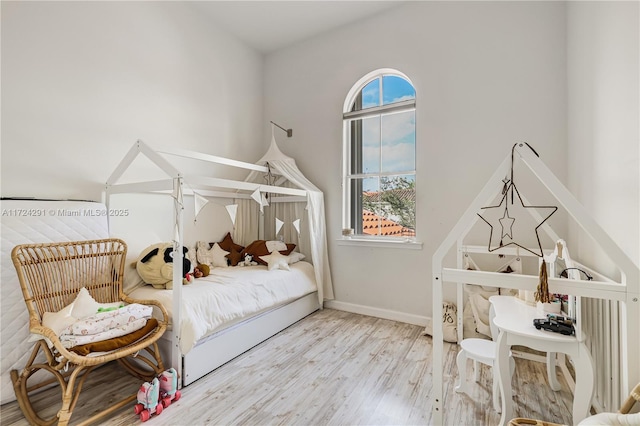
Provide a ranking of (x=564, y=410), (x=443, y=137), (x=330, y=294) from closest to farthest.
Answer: (x=564, y=410) → (x=443, y=137) → (x=330, y=294)

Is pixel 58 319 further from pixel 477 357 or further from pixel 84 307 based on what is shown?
pixel 477 357

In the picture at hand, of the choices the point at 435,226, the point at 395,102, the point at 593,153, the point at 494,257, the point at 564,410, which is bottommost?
the point at 564,410

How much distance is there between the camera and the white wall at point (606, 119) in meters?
1.40

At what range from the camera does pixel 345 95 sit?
3529mm

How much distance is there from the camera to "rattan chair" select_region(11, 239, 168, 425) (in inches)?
61.3

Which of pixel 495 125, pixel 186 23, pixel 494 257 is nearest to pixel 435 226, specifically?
pixel 494 257

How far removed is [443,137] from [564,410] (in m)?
2.29

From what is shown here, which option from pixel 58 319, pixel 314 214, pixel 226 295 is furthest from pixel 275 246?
pixel 58 319

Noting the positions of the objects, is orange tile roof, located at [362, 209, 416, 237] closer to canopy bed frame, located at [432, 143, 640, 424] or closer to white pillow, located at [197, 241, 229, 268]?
white pillow, located at [197, 241, 229, 268]

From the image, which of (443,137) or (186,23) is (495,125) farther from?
(186,23)

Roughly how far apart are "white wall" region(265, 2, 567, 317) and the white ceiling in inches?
5.2

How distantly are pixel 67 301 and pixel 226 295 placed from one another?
101 cm

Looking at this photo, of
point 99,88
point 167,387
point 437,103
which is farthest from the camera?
point 437,103

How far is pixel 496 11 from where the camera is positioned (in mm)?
2764
